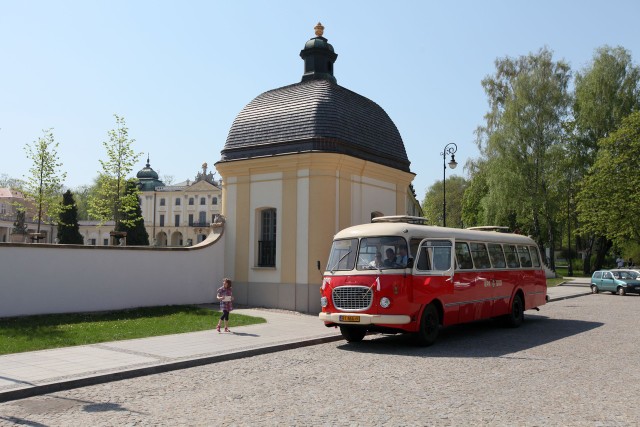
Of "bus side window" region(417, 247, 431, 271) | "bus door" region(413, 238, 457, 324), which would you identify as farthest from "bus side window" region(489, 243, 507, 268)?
"bus side window" region(417, 247, 431, 271)

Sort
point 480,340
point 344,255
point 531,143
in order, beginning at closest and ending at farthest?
point 344,255, point 480,340, point 531,143

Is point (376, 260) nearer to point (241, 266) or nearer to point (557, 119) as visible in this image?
point (241, 266)

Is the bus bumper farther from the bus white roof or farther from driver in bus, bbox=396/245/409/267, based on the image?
the bus white roof

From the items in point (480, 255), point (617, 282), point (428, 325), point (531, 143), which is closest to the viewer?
point (428, 325)

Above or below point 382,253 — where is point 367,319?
below

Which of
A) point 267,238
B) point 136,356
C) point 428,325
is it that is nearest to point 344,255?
point 428,325

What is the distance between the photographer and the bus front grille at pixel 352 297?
12.9m

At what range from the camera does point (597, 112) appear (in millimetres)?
47688

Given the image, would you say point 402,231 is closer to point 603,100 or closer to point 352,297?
point 352,297

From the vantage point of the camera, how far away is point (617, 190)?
134 feet

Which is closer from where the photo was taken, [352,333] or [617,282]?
[352,333]

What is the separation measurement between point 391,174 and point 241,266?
6.97 meters

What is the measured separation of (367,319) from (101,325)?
7084mm

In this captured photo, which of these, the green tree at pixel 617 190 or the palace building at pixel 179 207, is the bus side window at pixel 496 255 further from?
the palace building at pixel 179 207
